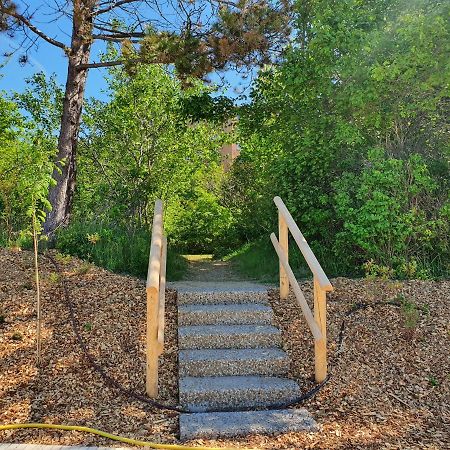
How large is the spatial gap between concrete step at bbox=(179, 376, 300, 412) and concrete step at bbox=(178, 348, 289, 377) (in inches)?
5.0

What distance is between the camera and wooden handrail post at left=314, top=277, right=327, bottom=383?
10.9 ft

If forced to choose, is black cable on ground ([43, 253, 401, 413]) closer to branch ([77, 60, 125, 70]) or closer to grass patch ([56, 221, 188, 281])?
grass patch ([56, 221, 188, 281])

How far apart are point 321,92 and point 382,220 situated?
82.1 inches

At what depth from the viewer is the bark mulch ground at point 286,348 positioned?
9.53 ft

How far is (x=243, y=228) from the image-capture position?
10.0m

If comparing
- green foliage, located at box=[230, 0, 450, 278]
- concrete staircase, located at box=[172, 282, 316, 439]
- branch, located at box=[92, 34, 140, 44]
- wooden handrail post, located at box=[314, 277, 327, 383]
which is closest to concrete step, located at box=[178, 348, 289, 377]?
concrete staircase, located at box=[172, 282, 316, 439]

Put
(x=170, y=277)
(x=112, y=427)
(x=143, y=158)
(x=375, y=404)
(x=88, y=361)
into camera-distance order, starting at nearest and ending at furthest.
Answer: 1. (x=112, y=427)
2. (x=375, y=404)
3. (x=88, y=361)
4. (x=170, y=277)
5. (x=143, y=158)

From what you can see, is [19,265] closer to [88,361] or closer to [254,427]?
[88,361]

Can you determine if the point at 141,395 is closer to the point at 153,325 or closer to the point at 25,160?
the point at 153,325

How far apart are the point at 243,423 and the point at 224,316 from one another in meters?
1.22

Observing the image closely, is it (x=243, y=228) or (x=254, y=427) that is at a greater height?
(x=243, y=228)

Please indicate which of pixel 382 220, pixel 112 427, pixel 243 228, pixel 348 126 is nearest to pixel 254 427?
pixel 112 427

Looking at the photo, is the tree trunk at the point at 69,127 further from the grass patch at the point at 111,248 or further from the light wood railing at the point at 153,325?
the light wood railing at the point at 153,325

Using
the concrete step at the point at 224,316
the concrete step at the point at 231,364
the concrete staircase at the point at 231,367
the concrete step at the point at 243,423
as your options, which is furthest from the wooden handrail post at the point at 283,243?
the concrete step at the point at 243,423
